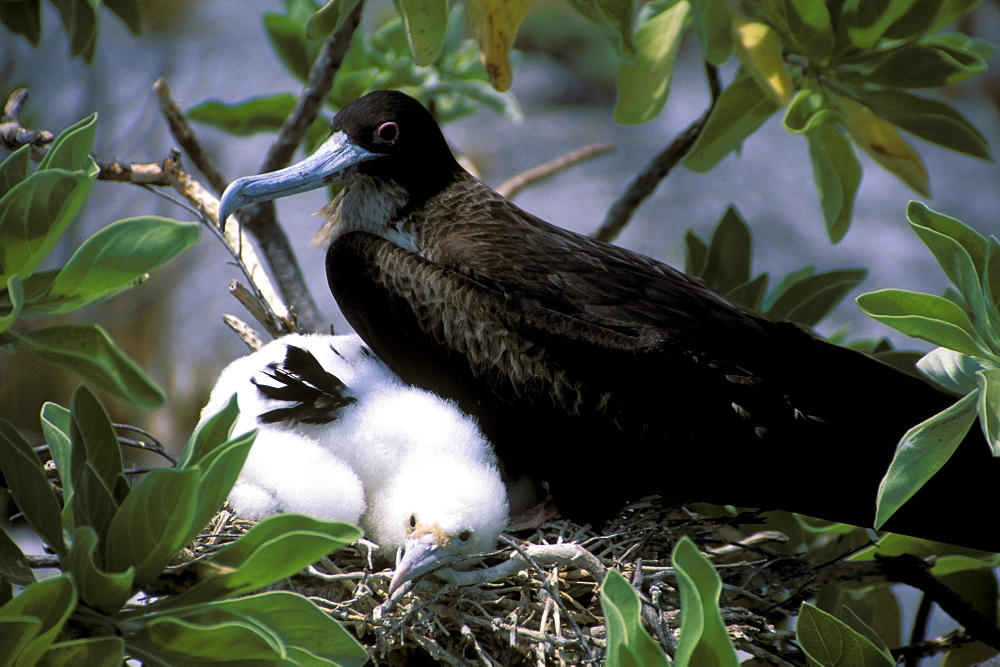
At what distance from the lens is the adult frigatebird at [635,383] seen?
1.01m

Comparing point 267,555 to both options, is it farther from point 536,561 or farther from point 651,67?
point 651,67

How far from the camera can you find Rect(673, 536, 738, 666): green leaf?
618 millimetres

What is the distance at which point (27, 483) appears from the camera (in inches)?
27.2

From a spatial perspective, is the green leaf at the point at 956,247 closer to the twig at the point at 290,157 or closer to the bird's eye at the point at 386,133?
the bird's eye at the point at 386,133

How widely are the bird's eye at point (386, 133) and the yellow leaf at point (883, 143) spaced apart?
2.00 feet

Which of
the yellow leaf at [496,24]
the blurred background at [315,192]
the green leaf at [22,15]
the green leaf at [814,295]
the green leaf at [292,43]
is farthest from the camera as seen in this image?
the blurred background at [315,192]

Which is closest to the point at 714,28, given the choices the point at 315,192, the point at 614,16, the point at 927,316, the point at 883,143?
the point at 614,16

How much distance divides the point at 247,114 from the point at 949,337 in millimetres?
1201

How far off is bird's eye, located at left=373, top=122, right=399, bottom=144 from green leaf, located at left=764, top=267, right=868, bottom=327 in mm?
637

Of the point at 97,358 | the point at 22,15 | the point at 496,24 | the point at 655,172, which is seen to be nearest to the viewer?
the point at 97,358

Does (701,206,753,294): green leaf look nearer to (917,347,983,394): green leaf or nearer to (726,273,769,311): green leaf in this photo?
(726,273,769,311): green leaf

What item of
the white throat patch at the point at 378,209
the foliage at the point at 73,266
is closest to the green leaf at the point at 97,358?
the foliage at the point at 73,266

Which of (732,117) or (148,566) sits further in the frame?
(732,117)

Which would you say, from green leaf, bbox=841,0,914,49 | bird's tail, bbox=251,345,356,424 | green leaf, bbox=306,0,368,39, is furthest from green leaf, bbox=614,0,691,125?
bird's tail, bbox=251,345,356,424
